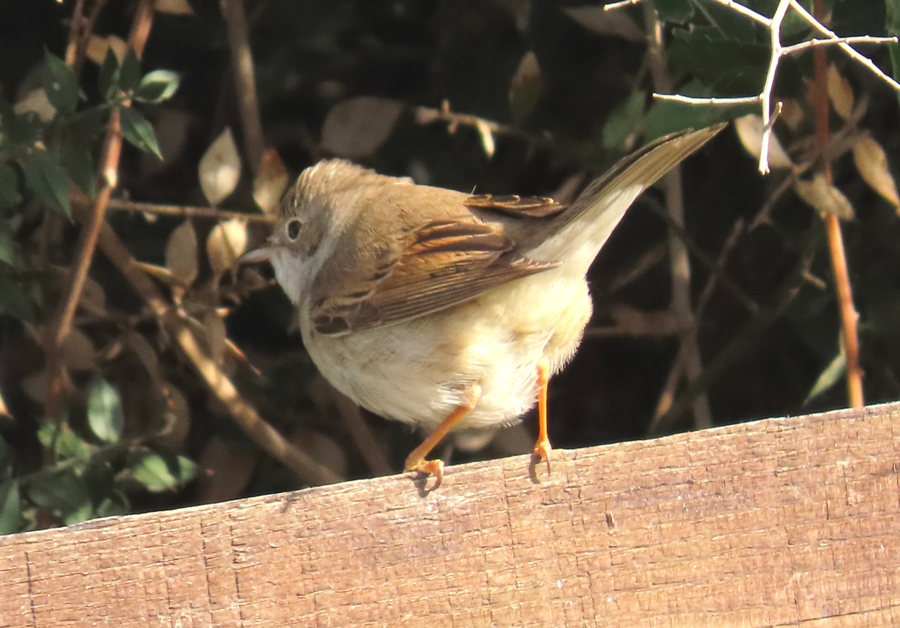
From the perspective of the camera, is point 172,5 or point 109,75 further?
point 172,5

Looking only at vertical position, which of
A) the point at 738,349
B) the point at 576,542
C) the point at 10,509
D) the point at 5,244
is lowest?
the point at 576,542

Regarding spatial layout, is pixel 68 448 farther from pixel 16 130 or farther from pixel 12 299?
pixel 16 130

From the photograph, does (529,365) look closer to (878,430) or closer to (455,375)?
(455,375)

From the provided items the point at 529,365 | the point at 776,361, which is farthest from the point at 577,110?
the point at 529,365

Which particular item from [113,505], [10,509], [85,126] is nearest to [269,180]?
[85,126]

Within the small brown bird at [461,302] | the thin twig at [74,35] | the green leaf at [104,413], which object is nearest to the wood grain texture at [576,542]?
the small brown bird at [461,302]

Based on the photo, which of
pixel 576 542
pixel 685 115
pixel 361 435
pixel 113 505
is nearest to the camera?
pixel 576 542
